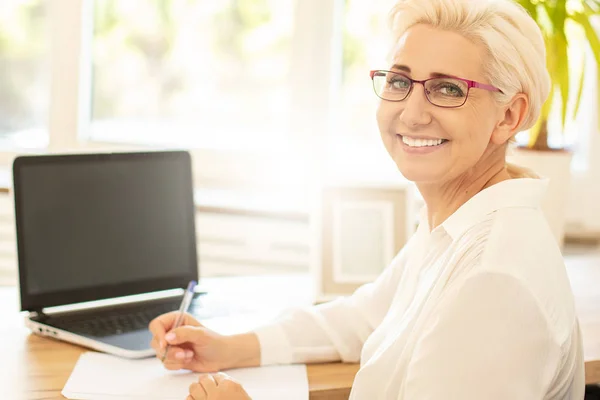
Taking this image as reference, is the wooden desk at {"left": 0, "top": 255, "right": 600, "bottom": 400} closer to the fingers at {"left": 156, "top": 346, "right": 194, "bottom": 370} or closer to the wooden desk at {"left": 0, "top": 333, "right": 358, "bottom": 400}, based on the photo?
the wooden desk at {"left": 0, "top": 333, "right": 358, "bottom": 400}

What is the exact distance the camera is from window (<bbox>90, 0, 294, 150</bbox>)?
2809mm

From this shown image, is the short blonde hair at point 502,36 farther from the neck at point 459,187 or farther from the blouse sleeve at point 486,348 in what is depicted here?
the blouse sleeve at point 486,348

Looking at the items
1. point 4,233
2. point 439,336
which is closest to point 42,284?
point 439,336

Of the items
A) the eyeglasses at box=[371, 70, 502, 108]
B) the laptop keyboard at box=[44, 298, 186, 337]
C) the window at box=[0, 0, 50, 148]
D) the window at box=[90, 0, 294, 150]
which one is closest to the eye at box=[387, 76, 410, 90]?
the eyeglasses at box=[371, 70, 502, 108]

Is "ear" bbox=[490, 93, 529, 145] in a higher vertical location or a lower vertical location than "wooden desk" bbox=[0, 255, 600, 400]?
higher

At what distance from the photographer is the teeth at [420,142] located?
126 cm

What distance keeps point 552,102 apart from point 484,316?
1169 mm

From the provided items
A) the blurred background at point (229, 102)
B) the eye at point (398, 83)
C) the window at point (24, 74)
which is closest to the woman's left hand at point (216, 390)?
the eye at point (398, 83)

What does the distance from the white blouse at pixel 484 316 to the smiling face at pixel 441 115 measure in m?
0.07

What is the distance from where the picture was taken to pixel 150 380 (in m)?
1.37

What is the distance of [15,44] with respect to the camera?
2.94 m

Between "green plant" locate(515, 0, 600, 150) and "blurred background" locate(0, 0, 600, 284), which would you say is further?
"blurred background" locate(0, 0, 600, 284)

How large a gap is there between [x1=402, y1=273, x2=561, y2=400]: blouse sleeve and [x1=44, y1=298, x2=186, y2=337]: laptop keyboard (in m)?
0.70

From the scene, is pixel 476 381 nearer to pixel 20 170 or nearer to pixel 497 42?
pixel 497 42
